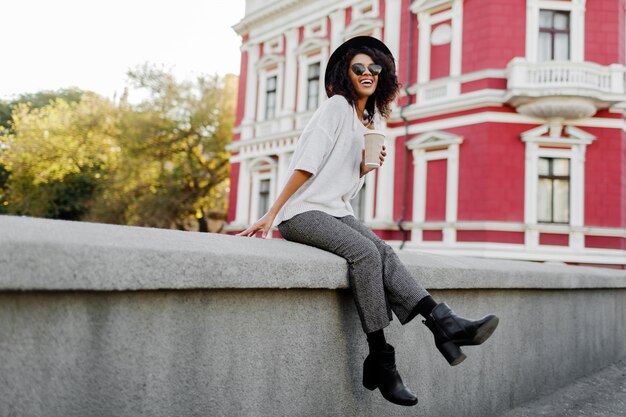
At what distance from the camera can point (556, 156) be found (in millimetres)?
15383

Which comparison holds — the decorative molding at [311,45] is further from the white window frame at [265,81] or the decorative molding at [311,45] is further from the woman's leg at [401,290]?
the woman's leg at [401,290]

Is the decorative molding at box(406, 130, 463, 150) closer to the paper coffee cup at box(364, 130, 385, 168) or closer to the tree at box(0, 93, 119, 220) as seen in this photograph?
the paper coffee cup at box(364, 130, 385, 168)

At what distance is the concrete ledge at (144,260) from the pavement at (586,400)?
5.27 feet

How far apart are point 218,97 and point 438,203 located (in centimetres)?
1433

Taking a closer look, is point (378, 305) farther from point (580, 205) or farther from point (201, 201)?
point (201, 201)

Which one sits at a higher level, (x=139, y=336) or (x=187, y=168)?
(x=187, y=168)

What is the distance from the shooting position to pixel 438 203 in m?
16.4

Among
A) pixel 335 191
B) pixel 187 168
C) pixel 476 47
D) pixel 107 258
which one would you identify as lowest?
pixel 107 258

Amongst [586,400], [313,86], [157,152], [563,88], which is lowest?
[586,400]

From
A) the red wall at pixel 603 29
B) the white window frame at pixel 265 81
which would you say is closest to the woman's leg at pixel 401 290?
the red wall at pixel 603 29

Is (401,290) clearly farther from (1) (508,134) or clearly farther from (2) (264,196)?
(2) (264,196)

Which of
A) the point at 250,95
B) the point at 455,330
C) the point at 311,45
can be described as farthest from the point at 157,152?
the point at 455,330

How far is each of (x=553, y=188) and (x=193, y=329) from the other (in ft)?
49.8

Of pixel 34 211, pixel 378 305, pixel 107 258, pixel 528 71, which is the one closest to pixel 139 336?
pixel 107 258
